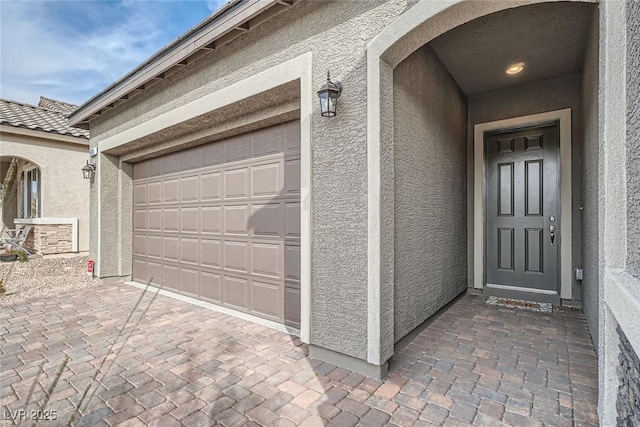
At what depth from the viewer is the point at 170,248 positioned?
210 inches

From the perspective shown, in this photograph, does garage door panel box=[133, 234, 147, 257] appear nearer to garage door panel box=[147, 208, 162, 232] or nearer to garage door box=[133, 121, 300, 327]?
garage door box=[133, 121, 300, 327]

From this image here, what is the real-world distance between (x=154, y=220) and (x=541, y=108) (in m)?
6.39

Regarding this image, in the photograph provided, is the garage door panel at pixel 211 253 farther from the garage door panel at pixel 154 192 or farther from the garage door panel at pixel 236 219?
the garage door panel at pixel 154 192

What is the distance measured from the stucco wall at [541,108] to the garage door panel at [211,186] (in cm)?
380

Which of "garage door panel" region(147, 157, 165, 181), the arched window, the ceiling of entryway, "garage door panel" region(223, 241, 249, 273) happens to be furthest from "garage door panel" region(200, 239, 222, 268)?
the arched window

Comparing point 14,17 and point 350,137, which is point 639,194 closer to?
point 350,137

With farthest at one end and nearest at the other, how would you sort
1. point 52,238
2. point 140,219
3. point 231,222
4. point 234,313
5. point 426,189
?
1. point 52,238
2. point 140,219
3. point 231,222
4. point 234,313
5. point 426,189

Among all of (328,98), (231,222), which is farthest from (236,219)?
(328,98)

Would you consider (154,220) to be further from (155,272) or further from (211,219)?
(211,219)

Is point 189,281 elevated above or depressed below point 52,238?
below

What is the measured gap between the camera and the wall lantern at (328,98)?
8.52ft

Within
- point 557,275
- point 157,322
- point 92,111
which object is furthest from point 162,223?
point 557,275

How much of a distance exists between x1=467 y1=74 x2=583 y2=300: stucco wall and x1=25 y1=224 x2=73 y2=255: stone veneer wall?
10.2 meters

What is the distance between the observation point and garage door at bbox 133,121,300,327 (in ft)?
12.1
